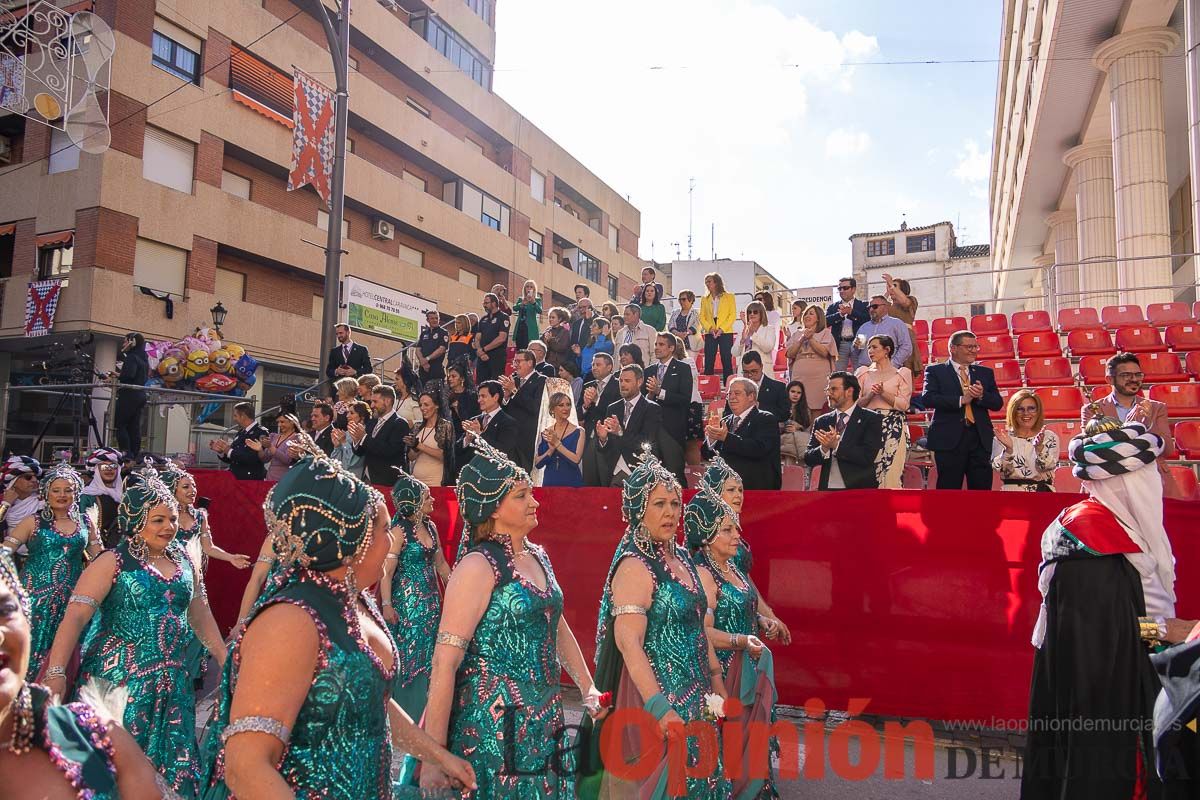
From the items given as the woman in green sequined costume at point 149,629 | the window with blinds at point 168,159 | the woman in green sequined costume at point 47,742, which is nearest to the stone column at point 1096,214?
the woman in green sequined costume at point 149,629

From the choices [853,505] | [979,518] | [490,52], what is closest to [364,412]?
[853,505]

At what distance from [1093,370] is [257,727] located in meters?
13.9

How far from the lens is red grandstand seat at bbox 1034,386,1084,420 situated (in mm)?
11988

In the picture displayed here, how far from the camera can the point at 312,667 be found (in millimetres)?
2152

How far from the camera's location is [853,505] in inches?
233

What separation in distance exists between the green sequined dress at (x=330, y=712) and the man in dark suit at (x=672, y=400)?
5.63 metres

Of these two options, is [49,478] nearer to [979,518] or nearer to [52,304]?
[979,518]

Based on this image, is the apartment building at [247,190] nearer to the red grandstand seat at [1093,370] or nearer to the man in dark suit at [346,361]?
the man in dark suit at [346,361]

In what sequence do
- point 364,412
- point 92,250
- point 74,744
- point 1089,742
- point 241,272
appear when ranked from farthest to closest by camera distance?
point 241,272, point 92,250, point 364,412, point 1089,742, point 74,744

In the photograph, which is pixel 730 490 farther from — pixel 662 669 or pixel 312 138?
pixel 312 138

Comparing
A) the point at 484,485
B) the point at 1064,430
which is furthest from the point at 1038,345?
the point at 484,485

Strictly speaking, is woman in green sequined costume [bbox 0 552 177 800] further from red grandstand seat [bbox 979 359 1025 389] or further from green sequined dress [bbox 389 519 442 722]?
red grandstand seat [bbox 979 359 1025 389]

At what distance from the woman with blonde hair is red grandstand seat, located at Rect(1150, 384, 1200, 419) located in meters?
5.48

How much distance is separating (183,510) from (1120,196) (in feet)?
53.6
